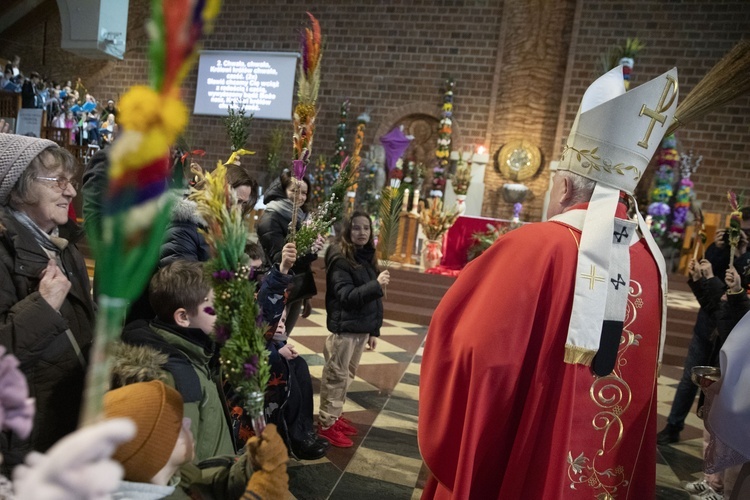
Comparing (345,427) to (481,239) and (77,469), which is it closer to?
(77,469)

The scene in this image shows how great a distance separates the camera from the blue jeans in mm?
3111

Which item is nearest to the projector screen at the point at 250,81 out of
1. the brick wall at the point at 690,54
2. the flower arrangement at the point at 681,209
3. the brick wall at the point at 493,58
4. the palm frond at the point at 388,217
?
the brick wall at the point at 493,58

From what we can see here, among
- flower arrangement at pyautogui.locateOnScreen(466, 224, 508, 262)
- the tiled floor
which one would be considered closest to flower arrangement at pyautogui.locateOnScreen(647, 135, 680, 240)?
flower arrangement at pyautogui.locateOnScreen(466, 224, 508, 262)

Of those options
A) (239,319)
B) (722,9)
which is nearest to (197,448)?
(239,319)

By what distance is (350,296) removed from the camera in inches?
108

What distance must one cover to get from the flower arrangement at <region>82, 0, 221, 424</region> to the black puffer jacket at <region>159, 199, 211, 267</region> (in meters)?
1.56

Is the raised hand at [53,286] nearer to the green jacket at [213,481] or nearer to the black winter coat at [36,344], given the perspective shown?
the black winter coat at [36,344]

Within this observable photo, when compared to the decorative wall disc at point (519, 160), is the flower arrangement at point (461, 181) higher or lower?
lower

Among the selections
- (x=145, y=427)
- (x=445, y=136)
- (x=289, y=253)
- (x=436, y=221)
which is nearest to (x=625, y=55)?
(x=445, y=136)

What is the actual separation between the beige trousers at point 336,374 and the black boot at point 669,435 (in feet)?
6.30

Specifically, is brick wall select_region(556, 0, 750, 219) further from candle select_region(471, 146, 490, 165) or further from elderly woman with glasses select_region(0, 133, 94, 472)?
elderly woman with glasses select_region(0, 133, 94, 472)

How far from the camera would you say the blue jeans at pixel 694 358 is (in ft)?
10.2

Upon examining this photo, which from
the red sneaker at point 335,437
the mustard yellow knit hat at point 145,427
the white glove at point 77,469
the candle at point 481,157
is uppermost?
the candle at point 481,157

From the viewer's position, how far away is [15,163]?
4.47 feet
